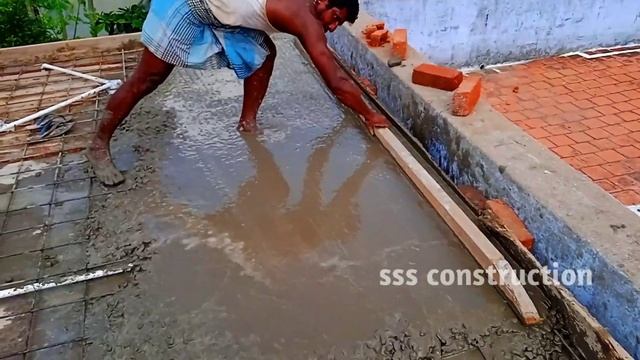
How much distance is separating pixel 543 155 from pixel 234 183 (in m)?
1.41

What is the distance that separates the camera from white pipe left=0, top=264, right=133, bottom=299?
224cm

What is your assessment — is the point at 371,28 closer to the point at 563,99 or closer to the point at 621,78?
the point at 563,99

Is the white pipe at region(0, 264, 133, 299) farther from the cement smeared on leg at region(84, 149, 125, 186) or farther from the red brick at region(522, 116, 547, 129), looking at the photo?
the red brick at region(522, 116, 547, 129)

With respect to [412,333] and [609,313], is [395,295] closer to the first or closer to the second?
[412,333]

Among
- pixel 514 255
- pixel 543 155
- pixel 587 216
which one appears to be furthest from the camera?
pixel 543 155

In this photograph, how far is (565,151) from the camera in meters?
4.84

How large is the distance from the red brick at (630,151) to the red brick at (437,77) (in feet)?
7.83

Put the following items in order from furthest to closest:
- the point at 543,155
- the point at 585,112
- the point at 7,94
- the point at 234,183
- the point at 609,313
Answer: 1. the point at 585,112
2. the point at 7,94
3. the point at 234,183
4. the point at 543,155
5. the point at 609,313

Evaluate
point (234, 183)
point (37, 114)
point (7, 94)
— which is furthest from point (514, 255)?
point (7, 94)

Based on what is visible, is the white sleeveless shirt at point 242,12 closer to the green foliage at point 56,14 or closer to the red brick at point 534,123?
the red brick at point 534,123

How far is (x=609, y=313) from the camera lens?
6.38 feet

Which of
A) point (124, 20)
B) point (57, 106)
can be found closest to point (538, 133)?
point (57, 106)

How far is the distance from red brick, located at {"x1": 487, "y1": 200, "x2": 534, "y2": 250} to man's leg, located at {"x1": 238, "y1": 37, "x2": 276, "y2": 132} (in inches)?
58.5

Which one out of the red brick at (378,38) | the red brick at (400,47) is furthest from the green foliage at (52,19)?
the red brick at (400,47)
